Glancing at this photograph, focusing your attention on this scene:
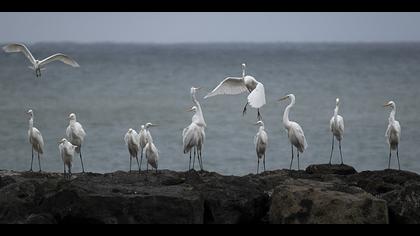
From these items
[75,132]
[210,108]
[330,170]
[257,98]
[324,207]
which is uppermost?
[210,108]

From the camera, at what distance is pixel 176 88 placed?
49312mm

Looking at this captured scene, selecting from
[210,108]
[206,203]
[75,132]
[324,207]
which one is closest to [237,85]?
[75,132]

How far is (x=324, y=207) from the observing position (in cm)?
939

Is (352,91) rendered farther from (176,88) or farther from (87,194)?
(87,194)

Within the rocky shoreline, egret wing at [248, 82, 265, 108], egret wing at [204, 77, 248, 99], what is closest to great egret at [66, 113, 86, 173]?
egret wing at [204, 77, 248, 99]

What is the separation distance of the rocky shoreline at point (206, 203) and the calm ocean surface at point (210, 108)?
1441cm

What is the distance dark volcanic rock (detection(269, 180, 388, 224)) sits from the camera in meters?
9.34

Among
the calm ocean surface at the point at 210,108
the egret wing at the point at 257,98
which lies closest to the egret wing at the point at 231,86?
the egret wing at the point at 257,98

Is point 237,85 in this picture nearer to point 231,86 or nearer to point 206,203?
point 231,86

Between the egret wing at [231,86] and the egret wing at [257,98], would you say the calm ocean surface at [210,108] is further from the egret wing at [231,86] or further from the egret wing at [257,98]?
the egret wing at [257,98]

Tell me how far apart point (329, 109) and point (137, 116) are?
7.63 metres

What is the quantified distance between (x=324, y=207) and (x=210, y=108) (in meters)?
30.1

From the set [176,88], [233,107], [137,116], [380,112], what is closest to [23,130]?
[137,116]

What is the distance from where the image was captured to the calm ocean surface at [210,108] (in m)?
27.0
